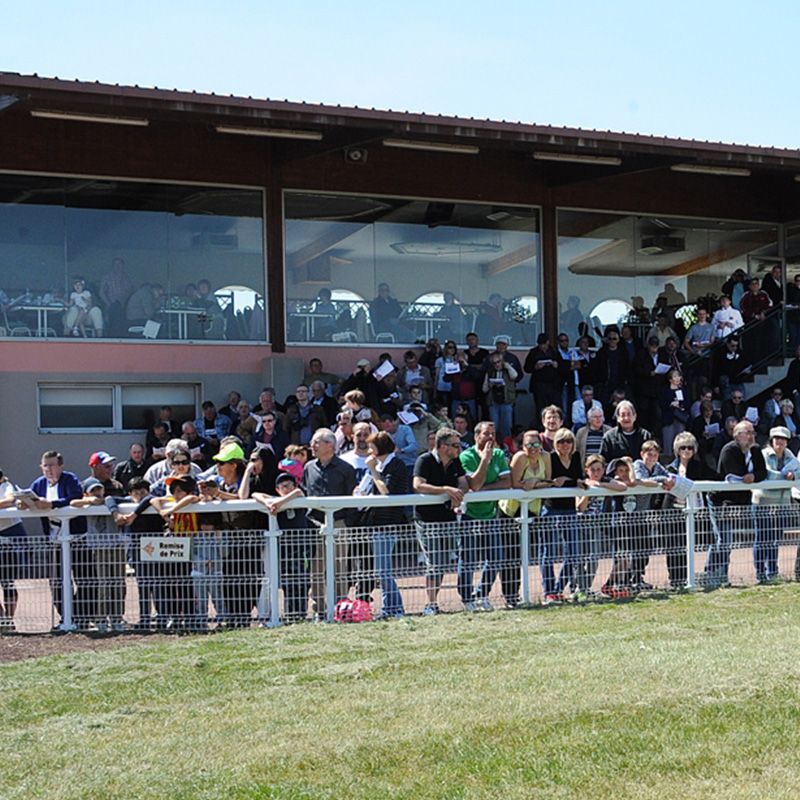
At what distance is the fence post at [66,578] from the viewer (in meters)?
10.3

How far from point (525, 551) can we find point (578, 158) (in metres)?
10.5

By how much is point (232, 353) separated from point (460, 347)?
3.60m

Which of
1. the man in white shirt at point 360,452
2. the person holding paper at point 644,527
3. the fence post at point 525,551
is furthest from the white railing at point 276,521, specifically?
the man in white shirt at point 360,452

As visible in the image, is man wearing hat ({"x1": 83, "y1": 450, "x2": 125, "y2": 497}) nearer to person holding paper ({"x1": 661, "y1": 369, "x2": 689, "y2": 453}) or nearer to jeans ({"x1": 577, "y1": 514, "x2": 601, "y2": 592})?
jeans ({"x1": 577, "y1": 514, "x2": 601, "y2": 592})

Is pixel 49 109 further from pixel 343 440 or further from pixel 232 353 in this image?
pixel 343 440

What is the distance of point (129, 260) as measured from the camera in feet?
62.0

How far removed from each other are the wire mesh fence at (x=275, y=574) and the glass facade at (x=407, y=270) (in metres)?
9.59

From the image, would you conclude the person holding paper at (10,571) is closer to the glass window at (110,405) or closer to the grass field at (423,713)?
the grass field at (423,713)

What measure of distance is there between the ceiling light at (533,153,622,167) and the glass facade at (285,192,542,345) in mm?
1637

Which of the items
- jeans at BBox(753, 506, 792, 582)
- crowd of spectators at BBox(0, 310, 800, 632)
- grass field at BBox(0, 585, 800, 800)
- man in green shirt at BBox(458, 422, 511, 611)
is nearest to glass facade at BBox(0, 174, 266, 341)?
crowd of spectators at BBox(0, 310, 800, 632)

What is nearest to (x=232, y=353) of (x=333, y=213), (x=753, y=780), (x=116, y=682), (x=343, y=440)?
(x=333, y=213)

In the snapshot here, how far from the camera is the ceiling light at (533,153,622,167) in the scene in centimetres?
1998

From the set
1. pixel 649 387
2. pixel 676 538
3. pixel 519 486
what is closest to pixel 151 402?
pixel 649 387

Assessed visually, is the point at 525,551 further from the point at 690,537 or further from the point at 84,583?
the point at 84,583
